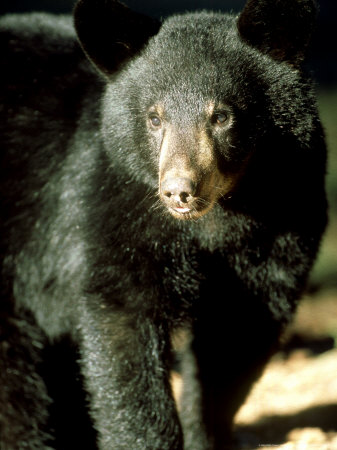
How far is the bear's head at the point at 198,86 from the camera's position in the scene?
4.51 metres

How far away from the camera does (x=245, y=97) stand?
467cm

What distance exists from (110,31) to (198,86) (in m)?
0.81

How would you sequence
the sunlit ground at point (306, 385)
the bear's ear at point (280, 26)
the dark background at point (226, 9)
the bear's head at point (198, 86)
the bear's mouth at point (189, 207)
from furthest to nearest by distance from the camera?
the dark background at point (226, 9) < the sunlit ground at point (306, 385) < the bear's ear at point (280, 26) < the bear's head at point (198, 86) < the bear's mouth at point (189, 207)

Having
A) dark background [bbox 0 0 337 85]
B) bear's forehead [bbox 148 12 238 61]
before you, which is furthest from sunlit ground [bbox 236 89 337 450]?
dark background [bbox 0 0 337 85]

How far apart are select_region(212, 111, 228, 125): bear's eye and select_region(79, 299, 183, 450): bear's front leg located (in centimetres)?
134

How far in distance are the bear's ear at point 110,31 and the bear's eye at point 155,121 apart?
53 cm

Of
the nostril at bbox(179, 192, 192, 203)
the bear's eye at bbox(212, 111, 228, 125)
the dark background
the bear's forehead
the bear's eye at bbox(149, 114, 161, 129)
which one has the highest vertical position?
the dark background

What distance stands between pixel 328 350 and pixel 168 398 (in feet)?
12.2

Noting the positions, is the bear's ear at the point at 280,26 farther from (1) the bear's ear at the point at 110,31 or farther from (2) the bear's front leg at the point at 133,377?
(2) the bear's front leg at the point at 133,377

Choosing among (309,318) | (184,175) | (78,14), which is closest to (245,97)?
(184,175)

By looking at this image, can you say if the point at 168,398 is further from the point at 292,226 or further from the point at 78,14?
the point at 78,14

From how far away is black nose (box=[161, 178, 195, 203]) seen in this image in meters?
4.17

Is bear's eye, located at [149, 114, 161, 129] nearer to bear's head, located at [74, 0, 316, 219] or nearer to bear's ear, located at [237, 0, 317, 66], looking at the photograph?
bear's head, located at [74, 0, 316, 219]

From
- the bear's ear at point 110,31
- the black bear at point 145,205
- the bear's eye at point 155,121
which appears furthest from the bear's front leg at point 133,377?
the bear's ear at point 110,31
